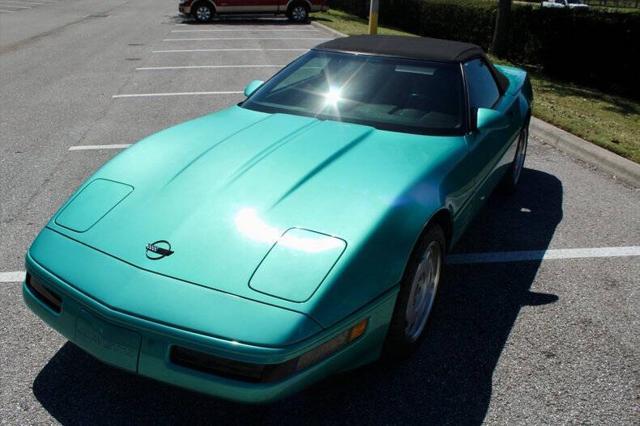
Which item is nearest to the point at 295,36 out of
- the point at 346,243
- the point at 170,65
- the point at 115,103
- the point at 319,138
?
the point at 170,65

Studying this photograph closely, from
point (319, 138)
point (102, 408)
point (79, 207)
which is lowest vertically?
point (102, 408)

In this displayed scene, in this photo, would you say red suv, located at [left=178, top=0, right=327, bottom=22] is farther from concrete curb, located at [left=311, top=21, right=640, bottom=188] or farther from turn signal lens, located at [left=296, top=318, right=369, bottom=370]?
turn signal lens, located at [left=296, top=318, right=369, bottom=370]

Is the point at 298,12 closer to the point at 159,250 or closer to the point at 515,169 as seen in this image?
the point at 515,169

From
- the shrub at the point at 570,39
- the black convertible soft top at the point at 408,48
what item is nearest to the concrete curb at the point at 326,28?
the shrub at the point at 570,39

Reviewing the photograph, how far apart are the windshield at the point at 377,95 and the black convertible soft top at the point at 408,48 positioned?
0.07m

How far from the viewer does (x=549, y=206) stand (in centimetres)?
521

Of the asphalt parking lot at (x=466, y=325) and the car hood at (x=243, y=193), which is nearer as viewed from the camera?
the car hood at (x=243, y=193)

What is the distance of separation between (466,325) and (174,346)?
1813 millimetres

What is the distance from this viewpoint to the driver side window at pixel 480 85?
404 cm

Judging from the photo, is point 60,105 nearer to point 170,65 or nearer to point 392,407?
point 170,65

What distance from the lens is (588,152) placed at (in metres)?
6.55

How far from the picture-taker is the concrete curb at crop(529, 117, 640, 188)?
19.6ft

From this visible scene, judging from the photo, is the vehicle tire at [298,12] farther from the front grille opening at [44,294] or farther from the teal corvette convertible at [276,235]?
the front grille opening at [44,294]

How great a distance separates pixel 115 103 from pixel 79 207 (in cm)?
602
